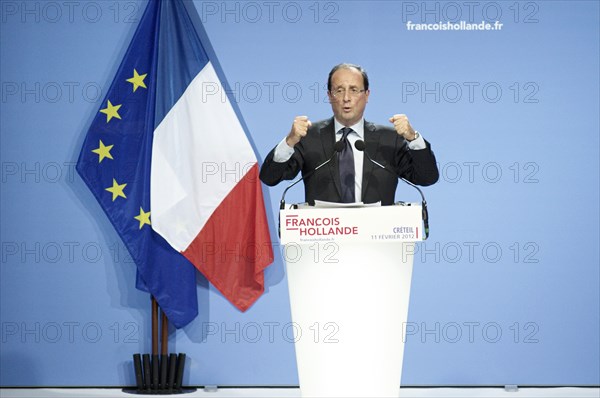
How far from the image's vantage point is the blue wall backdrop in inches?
193

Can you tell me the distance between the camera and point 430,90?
4922 mm

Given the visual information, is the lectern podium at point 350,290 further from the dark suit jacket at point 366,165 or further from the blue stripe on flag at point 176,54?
the blue stripe on flag at point 176,54

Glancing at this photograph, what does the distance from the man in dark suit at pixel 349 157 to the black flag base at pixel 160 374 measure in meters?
2.16

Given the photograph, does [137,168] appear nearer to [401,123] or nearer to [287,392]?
[287,392]

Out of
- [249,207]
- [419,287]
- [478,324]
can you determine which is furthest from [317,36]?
[478,324]

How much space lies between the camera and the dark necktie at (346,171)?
2.98m

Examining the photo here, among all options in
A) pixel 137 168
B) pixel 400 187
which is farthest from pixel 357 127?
pixel 137 168

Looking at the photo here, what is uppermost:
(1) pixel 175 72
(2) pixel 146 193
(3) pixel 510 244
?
(1) pixel 175 72

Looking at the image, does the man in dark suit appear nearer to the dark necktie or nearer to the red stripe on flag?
the dark necktie

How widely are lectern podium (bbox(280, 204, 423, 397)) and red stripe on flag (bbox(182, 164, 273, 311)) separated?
235 cm

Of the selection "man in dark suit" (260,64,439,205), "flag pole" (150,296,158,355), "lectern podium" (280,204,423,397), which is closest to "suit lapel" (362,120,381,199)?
"man in dark suit" (260,64,439,205)

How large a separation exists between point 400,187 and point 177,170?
4.42 ft

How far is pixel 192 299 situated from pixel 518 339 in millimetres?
1988

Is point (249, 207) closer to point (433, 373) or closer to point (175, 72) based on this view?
point (175, 72)
